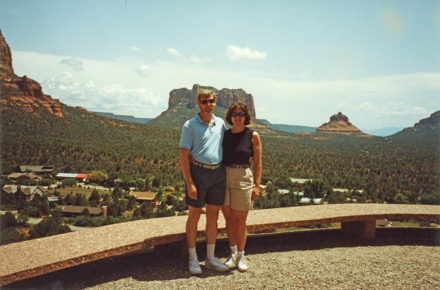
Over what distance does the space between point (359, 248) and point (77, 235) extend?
3742mm

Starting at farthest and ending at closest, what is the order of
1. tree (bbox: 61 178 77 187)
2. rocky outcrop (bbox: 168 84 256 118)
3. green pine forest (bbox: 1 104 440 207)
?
rocky outcrop (bbox: 168 84 256 118)
green pine forest (bbox: 1 104 440 207)
tree (bbox: 61 178 77 187)

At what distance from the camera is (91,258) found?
3645 millimetres

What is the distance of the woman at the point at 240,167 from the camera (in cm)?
404

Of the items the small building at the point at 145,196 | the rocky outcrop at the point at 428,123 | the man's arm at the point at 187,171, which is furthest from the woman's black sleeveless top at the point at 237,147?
the rocky outcrop at the point at 428,123

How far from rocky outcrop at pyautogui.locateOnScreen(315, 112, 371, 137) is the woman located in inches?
7298

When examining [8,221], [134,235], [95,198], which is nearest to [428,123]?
[95,198]

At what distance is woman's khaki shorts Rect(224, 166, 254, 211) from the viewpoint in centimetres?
404

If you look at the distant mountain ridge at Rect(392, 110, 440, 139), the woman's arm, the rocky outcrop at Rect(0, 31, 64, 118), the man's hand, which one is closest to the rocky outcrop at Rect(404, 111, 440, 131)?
the distant mountain ridge at Rect(392, 110, 440, 139)

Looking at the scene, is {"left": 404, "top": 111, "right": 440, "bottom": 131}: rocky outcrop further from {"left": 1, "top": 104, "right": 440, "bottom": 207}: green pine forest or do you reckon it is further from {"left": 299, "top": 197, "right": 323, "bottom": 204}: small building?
{"left": 299, "top": 197, "right": 323, "bottom": 204}: small building

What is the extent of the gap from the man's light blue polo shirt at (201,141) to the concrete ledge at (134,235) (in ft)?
3.29

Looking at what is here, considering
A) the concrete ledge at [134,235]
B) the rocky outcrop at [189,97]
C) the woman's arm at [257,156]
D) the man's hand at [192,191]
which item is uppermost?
the rocky outcrop at [189,97]

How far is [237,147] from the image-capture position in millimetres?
4023

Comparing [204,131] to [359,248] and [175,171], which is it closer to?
[359,248]

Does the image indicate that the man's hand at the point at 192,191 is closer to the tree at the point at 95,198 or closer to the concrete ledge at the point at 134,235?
the concrete ledge at the point at 134,235
